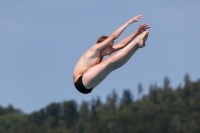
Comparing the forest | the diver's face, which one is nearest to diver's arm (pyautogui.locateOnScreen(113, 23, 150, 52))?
the diver's face

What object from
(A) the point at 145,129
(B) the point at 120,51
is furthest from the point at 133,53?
(A) the point at 145,129

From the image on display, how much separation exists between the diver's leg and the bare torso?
0.22 meters

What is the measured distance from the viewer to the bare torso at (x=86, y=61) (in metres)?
24.7

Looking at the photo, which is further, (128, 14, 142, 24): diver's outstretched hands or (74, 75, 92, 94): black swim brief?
(74, 75, 92, 94): black swim brief

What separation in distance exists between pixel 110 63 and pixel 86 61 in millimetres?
808

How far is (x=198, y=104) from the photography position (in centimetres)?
18462

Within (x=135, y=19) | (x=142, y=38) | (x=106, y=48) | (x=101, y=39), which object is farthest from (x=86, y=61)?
(x=135, y=19)

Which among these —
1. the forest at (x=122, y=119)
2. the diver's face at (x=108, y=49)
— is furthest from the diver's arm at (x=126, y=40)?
the forest at (x=122, y=119)

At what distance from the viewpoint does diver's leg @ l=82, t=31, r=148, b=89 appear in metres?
24.5

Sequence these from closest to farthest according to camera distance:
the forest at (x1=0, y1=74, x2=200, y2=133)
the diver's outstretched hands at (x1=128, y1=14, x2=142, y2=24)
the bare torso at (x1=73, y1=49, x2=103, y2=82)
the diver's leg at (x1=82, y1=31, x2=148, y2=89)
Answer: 1. the diver's outstretched hands at (x1=128, y1=14, x2=142, y2=24)
2. the diver's leg at (x1=82, y1=31, x2=148, y2=89)
3. the bare torso at (x1=73, y1=49, x2=103, y2=82)
4. the forest at (x1=0, y1=74, x2=200, y2=133)

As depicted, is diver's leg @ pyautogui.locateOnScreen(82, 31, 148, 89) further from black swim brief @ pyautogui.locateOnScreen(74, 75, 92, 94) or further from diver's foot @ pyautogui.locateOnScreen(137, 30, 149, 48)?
black swim brief @ pyautogui.locateOnScreen(74, 75, 92, 94)

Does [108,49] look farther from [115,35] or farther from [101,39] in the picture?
[115,35]

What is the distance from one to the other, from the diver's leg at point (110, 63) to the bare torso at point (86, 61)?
22 cm

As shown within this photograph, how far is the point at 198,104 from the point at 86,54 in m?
162
